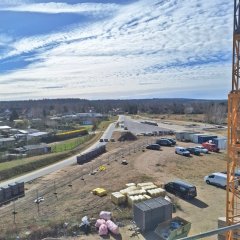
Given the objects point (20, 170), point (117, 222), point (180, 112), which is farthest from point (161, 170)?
point (180, 112)

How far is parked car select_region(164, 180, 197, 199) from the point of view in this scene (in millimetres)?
29969

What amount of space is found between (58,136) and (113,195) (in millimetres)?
57349

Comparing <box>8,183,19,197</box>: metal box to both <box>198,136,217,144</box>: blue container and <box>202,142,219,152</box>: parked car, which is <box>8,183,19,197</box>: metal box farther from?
<box>198,136,217,144</box>: blue container

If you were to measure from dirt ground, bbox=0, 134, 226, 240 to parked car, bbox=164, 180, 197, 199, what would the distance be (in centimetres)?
68

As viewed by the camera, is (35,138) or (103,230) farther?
(35,138)

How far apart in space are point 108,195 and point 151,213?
24.3ft

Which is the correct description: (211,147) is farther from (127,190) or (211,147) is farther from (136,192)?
(136,192)

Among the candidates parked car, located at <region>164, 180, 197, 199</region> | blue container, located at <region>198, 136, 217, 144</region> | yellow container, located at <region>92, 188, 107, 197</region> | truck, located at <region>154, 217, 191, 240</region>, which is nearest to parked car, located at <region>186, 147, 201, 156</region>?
blue container, located at <region>198, 136, 217, 144</region>

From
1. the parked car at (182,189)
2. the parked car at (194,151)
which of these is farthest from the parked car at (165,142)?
the parked car at (182,189)

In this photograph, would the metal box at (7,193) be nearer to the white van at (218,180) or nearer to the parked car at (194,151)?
the white van at (218,180)

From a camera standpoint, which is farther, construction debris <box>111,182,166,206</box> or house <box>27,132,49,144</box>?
house <box>27,132,49,144</box>

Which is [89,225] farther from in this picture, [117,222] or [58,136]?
[58,136]

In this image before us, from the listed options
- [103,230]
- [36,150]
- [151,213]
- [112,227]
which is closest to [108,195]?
[151,213]

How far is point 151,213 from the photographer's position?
23.8 meters
